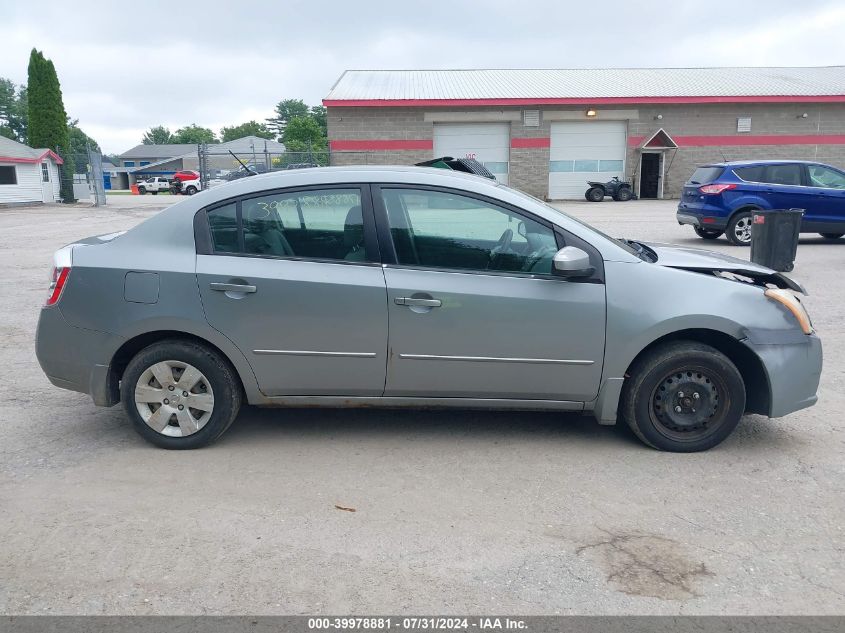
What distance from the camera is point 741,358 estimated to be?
14.2 feet

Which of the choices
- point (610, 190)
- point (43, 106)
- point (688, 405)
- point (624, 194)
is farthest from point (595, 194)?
point (43, 106)

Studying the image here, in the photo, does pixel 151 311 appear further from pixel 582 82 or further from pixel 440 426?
pixel 582 82

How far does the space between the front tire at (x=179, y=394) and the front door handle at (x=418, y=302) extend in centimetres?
112

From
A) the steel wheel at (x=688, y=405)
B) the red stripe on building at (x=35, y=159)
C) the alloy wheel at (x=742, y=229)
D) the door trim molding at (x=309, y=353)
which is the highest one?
the red stripe on building at (x=35, y=159)

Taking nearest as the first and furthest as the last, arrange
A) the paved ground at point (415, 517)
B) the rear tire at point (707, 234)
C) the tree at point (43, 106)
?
the paved ground at point (415, 517) → the rear tire at point (707, 234) → the tree at point (43, 106)

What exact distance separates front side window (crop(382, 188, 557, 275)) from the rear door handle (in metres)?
0.89

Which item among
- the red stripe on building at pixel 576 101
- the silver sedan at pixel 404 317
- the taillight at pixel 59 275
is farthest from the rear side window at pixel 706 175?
the red stripe on building at pixel 576 101

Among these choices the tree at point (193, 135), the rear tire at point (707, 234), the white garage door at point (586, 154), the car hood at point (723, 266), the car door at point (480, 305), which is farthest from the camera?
the tree at point (193, 135)

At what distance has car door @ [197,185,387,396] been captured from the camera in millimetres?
4148

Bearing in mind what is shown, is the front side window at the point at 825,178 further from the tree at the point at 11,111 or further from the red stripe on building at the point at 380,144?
the tree at the point at 11,111

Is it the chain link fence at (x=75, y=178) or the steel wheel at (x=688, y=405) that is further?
the chain link fence at (x=75, y=178)

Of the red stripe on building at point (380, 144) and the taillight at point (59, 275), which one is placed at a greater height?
the red stripe on building at point (380, 144)

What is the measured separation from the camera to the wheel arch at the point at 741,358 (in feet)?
13.8

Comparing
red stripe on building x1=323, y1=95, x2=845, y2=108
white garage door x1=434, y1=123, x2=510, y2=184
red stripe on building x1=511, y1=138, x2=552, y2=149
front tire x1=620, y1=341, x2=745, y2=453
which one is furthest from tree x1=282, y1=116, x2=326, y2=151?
front tire x1=620, y1=341, x2=745, y2=453
